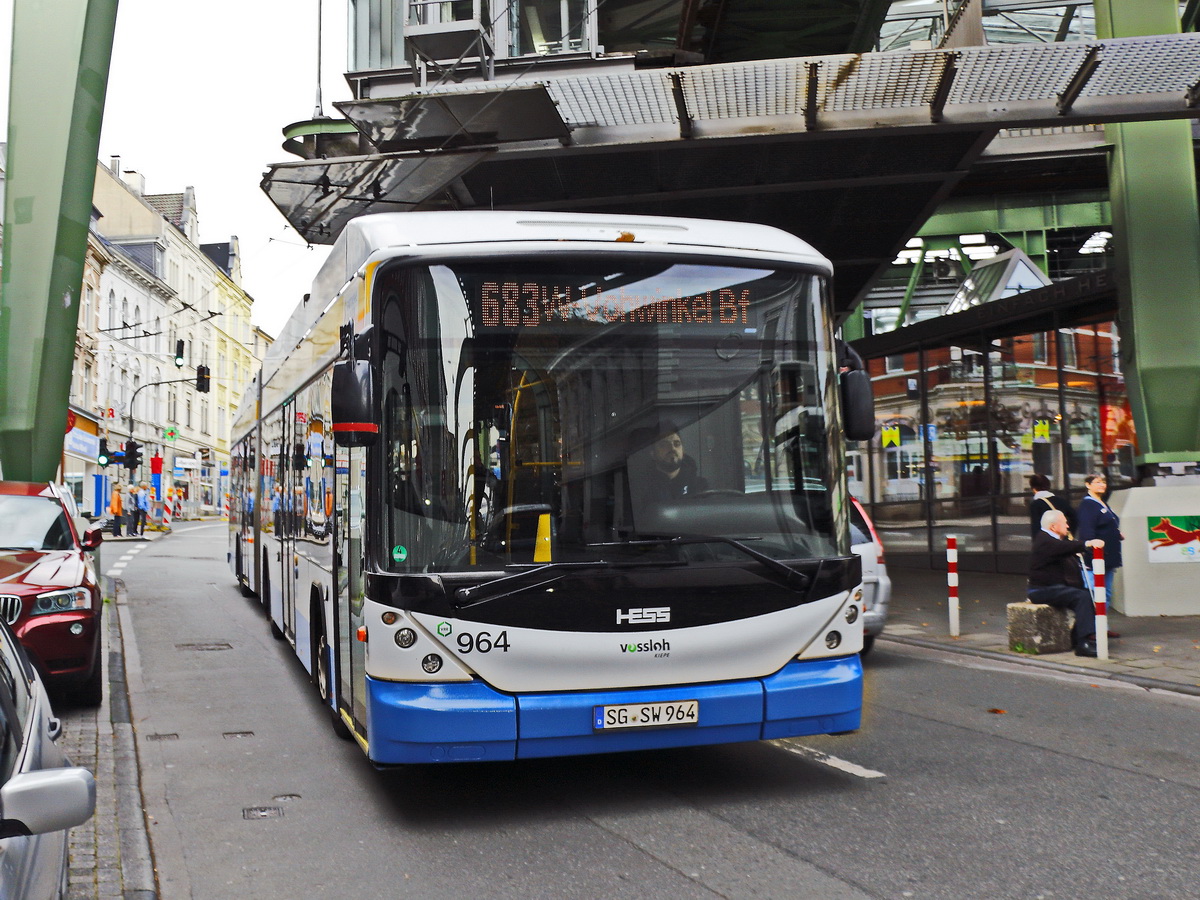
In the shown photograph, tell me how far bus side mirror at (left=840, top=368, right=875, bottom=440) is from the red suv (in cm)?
543

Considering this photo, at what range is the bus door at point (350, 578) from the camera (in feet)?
20.2

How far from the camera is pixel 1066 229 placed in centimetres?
3256

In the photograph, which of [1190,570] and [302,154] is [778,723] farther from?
[302,154]

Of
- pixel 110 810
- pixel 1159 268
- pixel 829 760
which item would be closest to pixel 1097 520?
pixel 1159 268

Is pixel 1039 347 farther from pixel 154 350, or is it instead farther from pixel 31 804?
pixel 154 350

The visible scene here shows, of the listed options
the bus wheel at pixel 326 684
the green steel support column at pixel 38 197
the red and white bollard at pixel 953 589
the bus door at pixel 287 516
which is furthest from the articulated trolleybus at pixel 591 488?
the green steel support column at pixel 38 197

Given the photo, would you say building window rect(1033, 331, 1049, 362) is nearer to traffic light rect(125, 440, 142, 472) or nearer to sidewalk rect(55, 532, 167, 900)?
sidewalk rect(55, 532, 167, 900)

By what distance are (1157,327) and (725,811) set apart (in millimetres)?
11830

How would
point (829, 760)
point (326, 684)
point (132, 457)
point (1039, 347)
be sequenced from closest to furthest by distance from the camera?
point (829, 760), point (326, 684), point (1039, 347), point (132, 457)

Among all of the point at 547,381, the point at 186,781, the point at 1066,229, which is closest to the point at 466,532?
the point at 547,381

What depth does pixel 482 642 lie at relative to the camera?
224 inches

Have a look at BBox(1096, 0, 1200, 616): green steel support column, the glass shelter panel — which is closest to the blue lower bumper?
BBox(1096, 0, 1200, 616): green steel support column

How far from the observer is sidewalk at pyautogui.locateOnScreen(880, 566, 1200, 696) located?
10453 millimetres

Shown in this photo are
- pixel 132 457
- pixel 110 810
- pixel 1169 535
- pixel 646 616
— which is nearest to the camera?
pixel 646 616
